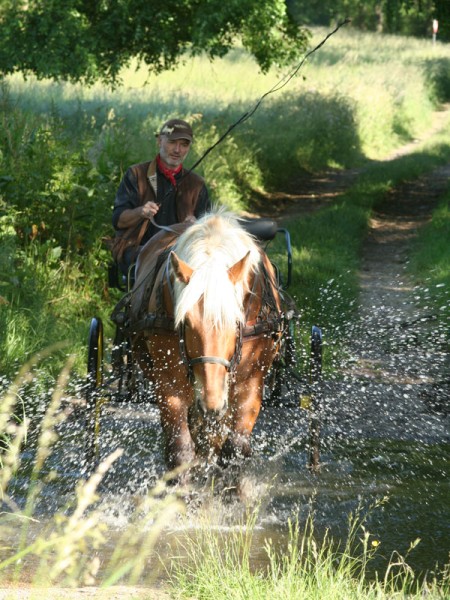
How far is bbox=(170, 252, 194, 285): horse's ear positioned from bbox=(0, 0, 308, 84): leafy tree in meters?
11.3

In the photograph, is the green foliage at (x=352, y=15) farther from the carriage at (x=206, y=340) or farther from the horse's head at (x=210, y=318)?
the horse's head at (x=210, y=318)

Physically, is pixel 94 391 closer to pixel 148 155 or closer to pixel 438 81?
pixel 148 155

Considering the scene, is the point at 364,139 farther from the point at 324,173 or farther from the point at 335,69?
the point at 335,69

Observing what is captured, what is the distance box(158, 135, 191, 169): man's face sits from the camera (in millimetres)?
6777

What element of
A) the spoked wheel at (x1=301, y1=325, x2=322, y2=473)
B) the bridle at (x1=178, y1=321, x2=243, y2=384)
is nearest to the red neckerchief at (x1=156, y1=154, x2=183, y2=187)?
the spoked wheel at (x1=301, y1=325, x2=322, y2=473)

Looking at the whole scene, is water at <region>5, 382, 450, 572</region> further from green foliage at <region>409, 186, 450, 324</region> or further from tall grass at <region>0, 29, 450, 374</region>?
green foliage at <region>409, 186, 450, 324</region>

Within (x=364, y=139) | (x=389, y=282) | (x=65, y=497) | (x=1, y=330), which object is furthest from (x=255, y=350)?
(x=364, y=139)

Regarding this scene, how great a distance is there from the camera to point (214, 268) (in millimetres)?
4895

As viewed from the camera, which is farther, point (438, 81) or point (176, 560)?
point (438, 81)

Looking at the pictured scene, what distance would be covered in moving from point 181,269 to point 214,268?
175 millimetres

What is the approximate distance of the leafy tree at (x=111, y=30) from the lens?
15.7 metres

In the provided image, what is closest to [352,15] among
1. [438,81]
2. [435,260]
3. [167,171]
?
[438,81]

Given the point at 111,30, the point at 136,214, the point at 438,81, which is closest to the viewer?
the point at 136,214

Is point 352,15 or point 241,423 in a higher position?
point 352,15
